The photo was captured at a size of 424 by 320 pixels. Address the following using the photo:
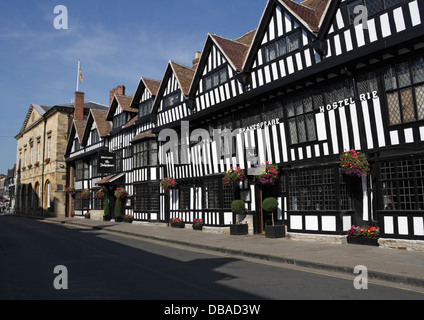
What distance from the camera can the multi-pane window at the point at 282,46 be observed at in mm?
13766

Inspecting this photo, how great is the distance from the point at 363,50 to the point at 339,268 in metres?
7.32

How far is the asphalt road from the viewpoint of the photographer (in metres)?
5.77

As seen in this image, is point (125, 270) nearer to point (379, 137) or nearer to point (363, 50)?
point (379, 137)

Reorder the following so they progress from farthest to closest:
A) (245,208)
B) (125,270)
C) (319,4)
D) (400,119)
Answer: (245,208) → (319,4) → (400,119) → (125,270)

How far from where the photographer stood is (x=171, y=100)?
21.7 m

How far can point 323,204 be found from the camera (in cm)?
1244

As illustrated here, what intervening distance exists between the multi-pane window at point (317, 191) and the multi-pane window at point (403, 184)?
150 cm

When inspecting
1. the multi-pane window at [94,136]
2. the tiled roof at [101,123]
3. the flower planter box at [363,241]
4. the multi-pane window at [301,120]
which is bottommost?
the flower planter box at [363,241]

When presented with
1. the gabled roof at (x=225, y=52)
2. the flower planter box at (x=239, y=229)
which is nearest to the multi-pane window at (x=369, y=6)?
the gabled roof at (x=225, y=52)

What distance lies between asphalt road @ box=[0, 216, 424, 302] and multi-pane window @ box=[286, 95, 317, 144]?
6108mm

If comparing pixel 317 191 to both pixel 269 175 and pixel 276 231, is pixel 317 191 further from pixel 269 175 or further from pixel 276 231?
pixel 276 231

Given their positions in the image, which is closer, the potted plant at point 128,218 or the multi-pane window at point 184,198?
the multi-pane window at point 184,198

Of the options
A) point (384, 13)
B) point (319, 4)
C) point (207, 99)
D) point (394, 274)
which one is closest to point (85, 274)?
point (394, 274)

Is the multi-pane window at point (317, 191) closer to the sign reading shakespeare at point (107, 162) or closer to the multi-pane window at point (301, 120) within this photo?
the multi-pane window at point (301, 120)
